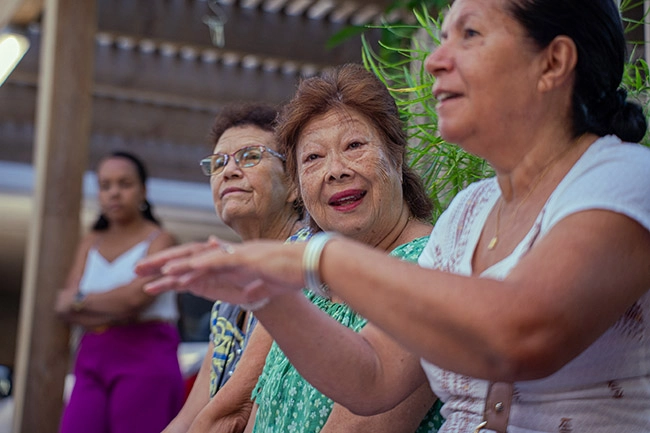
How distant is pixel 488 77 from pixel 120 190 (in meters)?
3.68

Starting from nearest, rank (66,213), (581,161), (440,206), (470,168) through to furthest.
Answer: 1. (581,161)
2. (470,168)
3. (440,206)
4. (66,213)

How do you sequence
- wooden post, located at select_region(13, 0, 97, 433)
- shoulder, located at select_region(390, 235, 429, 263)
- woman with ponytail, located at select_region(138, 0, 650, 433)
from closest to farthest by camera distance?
woman with ponytail, located at select_region(138, 0, 650, 433), shoulder, located at select_region(390, 235, 429, 263), wooden post, located at select_region(13, 0, 97, 433)

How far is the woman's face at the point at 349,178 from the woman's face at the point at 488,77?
76 cm

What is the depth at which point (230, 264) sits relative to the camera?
1.33 metres

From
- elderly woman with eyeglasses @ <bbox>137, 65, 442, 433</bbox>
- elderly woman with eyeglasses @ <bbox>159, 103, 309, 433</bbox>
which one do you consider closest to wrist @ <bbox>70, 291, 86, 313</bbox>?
elderly woman with eyeglasses @ <bbox>159, 103, 309, 433</bbox>

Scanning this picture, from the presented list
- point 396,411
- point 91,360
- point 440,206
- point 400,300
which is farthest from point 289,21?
point 400,300

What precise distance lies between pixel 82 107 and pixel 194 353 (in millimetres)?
2148

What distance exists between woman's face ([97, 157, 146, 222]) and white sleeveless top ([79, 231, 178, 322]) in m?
0.19

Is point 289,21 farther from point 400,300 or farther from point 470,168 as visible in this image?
point 400,300

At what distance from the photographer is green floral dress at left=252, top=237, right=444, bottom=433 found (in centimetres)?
214

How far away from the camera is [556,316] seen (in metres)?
1.27

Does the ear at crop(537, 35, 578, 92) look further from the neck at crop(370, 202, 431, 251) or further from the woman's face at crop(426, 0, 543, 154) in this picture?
the neck at crop(370, 202, 431, 251)

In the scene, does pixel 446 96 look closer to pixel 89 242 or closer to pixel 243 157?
pixel 243 157

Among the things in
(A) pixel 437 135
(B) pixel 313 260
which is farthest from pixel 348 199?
(B) pixel 313 260
